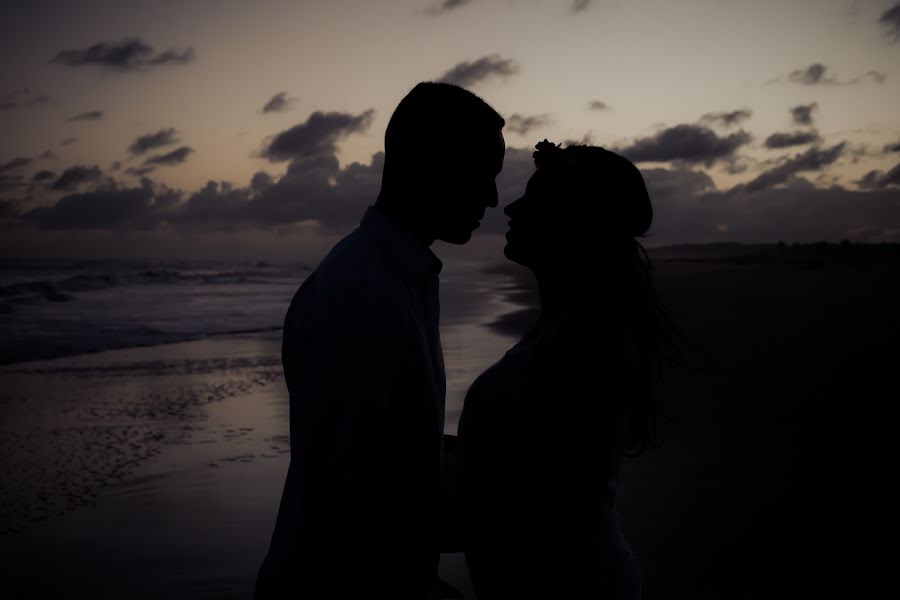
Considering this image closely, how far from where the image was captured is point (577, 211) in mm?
2283

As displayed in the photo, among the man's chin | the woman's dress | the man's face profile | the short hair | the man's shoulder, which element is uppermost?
the short hair

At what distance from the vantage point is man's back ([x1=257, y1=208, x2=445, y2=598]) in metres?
1.63

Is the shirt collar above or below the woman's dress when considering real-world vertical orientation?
above

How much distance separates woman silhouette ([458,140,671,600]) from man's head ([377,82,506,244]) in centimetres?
40

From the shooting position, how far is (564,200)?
2.29 metres

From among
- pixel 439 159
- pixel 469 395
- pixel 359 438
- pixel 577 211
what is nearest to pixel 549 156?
pixel 577 211

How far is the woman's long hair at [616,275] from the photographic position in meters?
2.10

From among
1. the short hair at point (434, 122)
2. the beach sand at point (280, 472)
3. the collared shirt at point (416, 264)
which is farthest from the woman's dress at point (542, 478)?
the beach sand at point (280, 472)

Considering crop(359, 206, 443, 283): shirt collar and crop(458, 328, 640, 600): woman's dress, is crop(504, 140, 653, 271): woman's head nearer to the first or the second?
crop(458, 328, 640, 600): woman's dress

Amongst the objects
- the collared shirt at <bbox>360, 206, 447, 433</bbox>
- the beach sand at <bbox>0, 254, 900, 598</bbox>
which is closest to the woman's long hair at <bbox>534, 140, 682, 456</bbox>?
the collared shirt at <bbox>360, 206, 447, 433</bbox>

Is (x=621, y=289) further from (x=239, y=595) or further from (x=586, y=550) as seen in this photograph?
(x=239, y=595)

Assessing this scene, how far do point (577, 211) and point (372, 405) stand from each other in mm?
995

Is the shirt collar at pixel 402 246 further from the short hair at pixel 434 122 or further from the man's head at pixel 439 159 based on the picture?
the short hair at pixel 434 122

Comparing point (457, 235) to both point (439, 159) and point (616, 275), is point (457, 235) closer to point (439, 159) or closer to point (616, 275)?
point (439, 159)
